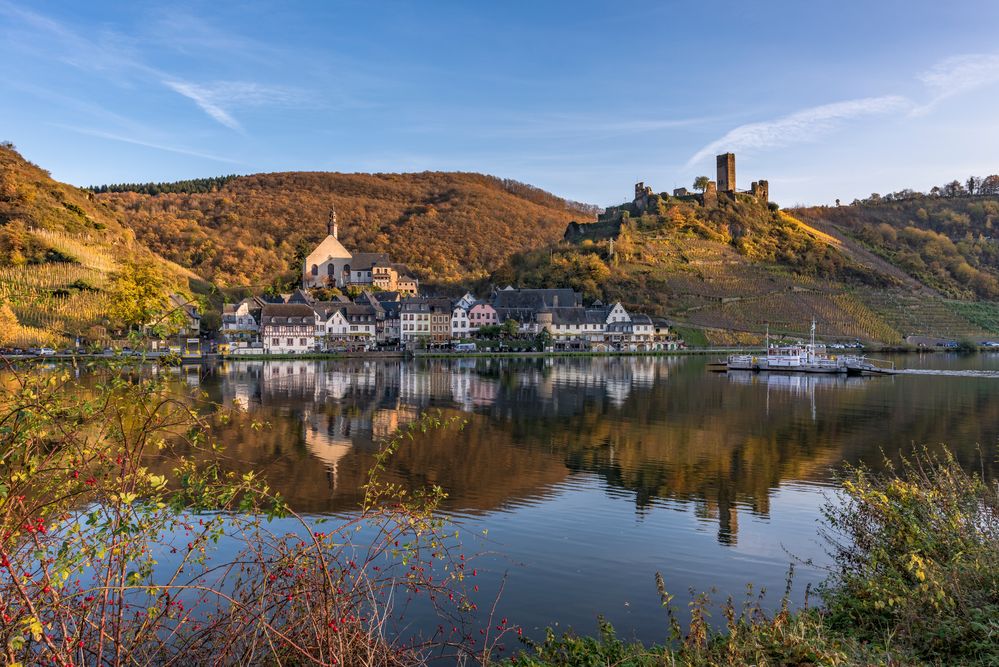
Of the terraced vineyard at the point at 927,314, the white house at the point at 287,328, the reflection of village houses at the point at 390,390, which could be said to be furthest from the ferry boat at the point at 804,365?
the terraced vineyard at the point at 927,314

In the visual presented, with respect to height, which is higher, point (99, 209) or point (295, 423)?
point (99, 209)

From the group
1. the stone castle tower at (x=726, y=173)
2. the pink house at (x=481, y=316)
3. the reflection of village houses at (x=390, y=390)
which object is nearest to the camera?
the reflection of village houses at (x=390, y=390)

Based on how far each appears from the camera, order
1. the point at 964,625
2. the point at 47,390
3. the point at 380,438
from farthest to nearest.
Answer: the point at 380,438
the point at 964,625
the point at 47,390

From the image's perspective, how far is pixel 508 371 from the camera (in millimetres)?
58312

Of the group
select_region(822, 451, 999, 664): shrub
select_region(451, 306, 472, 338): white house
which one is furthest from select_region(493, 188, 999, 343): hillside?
select_region(822, 451, 999, 664): shrub

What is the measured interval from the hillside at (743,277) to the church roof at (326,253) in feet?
84.2

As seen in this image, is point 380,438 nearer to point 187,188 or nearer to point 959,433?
point 959,433

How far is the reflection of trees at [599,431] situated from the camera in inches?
707

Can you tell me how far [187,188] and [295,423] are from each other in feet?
597

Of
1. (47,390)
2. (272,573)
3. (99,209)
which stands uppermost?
(99,209)

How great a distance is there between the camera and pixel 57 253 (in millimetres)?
80000

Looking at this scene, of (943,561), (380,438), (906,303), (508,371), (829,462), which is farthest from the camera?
(906,303)

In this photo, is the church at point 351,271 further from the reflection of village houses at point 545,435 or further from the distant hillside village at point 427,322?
the reflection of village houses at point 545,435

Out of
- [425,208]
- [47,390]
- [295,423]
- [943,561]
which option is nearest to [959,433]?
[943,561]
